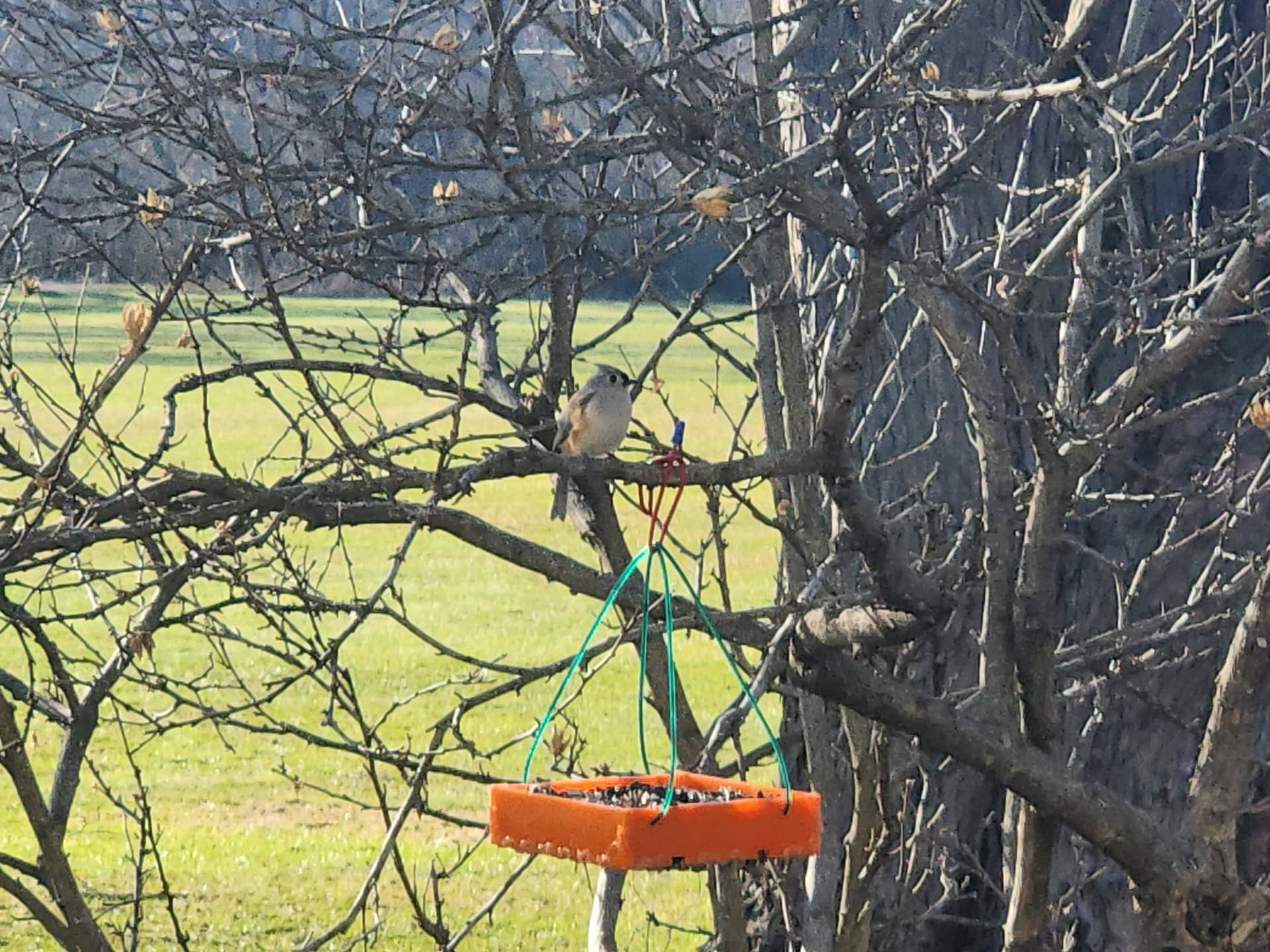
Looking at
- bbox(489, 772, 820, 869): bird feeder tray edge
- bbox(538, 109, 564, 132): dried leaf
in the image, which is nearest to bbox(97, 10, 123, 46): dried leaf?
bbox(538, 109, 564, 132): dried leaf

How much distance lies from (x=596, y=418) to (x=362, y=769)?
3.97m

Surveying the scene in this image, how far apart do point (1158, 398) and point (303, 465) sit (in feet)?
9.20

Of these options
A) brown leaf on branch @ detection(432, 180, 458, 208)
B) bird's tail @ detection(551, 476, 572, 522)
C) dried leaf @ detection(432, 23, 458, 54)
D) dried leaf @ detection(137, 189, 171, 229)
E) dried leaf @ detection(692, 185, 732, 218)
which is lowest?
dried leaf @ detection(692, 185, 732, 218)

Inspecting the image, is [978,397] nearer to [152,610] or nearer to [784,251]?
[784,251]

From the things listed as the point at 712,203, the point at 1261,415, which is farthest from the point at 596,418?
the point at 712,203

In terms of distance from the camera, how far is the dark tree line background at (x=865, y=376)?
3279mm

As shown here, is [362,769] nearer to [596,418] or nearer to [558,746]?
[596,418]

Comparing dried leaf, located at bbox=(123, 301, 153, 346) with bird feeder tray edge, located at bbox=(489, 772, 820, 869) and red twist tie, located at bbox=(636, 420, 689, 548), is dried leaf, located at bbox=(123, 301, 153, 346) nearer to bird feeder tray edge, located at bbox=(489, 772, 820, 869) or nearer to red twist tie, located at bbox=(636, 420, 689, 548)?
red twist tie, located at bbox=(636, 420, 689, 548)

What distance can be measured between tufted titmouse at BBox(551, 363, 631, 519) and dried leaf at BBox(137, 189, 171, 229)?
1.18 meters

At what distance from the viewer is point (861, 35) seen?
212 inches

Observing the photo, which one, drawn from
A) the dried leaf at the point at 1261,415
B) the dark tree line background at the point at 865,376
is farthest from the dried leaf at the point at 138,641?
the dried leaf at the point at 1261,415

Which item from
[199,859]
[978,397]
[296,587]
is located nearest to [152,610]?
[296,587]

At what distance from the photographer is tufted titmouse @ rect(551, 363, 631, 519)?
4559 mm

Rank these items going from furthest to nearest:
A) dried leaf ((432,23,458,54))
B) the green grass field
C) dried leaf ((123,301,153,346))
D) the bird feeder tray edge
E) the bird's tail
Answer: the green grass field < the bird's tail < dried leaf ((432,23,458,54)) < dried leaf ((123,301,153,346)) < the bird feeder tray edge
